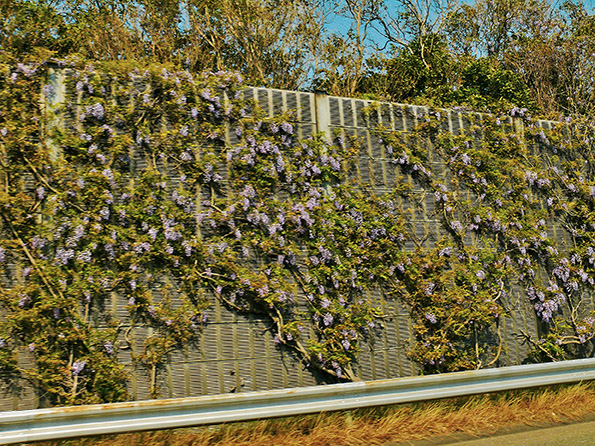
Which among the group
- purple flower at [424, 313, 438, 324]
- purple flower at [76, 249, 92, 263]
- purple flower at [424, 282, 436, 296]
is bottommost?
purple flower at [424, 313, 438, 324]

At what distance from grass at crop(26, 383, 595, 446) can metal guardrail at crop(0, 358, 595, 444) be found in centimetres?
23

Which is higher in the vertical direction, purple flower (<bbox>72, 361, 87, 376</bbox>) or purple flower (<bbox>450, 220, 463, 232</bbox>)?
purple flower (<bbox>450, 220, 463, 232</bbox>)

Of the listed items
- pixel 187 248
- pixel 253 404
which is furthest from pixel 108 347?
pixel 253 404

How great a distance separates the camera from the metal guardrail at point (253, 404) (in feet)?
10.9

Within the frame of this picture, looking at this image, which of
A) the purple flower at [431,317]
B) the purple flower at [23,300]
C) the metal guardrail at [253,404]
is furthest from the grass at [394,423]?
the purple flower at [23,300]

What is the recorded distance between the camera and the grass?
3879 millimetres

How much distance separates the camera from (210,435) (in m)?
3.94

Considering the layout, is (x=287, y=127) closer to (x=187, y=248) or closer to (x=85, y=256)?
(x=187, y=248)

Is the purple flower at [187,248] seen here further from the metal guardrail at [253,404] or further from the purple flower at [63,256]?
the metal guardrail at [253,404]

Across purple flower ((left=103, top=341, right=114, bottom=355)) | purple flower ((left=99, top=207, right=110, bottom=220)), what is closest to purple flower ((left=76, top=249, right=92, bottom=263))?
purple flower ((left=99, top=207, right=110, bottom=220))

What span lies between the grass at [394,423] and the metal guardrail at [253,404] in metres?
0.23

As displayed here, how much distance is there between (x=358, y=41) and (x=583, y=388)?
11937 millimetres

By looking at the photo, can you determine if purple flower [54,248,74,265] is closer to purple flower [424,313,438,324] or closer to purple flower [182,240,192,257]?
purple flower [182,240,192,257]

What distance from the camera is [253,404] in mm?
3799
